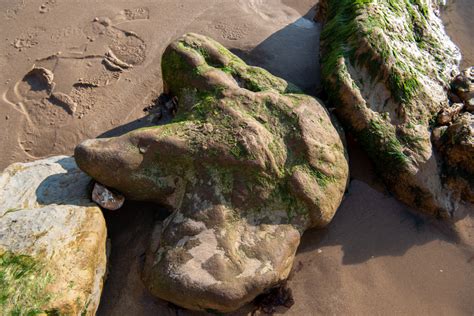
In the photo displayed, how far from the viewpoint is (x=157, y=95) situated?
5.07 m

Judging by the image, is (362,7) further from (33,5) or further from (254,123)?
(33,5)

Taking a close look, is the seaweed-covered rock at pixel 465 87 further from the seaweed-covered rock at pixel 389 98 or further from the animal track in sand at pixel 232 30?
the animal track in sand at pixel 232 30

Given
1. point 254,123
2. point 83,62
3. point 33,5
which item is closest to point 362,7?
point 254,123

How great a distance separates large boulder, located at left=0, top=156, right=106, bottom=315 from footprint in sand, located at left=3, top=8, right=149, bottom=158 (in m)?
0.92

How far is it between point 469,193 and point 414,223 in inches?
26.8

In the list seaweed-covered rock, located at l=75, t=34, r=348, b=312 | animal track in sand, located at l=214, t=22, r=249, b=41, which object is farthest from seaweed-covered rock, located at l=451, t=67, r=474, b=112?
animal track in sand, located at l=214, t=22, r=249, b=41

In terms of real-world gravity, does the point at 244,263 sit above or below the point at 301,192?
below

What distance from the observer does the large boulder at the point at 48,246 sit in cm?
297

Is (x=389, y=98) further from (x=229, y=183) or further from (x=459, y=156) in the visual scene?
(x=229, y=183)

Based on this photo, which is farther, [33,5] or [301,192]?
[33,5]

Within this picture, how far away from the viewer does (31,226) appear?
3.31m

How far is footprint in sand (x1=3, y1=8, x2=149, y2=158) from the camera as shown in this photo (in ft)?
15.7

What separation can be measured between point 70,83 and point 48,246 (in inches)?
106

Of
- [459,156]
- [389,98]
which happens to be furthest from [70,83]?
[459,156]
